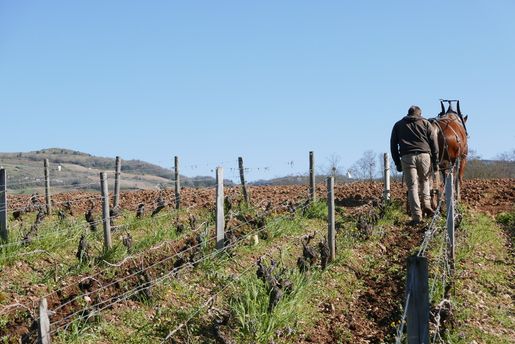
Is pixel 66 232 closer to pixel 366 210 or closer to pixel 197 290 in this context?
pixel 197 290

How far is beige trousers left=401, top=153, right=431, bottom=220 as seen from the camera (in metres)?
12.9

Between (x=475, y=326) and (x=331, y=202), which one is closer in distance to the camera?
(x=475, y=326)

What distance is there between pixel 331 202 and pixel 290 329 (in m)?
3.50

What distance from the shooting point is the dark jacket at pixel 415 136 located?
12.8 metres

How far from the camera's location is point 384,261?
35.1ft

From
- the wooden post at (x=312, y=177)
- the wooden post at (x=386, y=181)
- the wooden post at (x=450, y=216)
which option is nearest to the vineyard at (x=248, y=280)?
the wooden post at (x=450, y=216)

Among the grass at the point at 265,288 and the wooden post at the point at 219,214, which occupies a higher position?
the wooden post at the point at 219,214

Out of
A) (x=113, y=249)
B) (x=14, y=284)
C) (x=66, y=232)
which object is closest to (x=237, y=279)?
(x=113, y=249)

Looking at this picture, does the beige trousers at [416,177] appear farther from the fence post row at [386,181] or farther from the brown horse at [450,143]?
the fence post row at [386,181]

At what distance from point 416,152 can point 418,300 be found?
8733 millimetres

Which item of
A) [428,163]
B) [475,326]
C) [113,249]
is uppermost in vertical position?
[428,163]

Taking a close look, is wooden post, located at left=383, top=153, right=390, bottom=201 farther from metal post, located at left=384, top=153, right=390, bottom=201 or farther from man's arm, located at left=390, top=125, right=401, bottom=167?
man's arm, located at left=390, top=125, right=401, bottom=167

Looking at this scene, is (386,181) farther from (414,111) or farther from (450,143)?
(414,111)

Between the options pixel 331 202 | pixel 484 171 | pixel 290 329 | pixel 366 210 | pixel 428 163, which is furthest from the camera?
pixel 484 171
